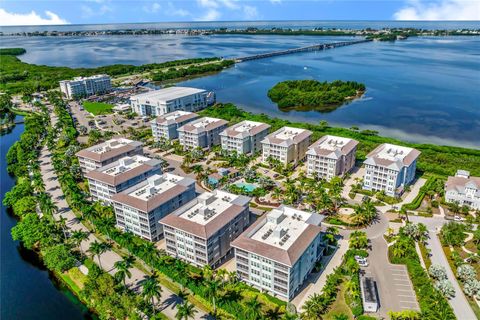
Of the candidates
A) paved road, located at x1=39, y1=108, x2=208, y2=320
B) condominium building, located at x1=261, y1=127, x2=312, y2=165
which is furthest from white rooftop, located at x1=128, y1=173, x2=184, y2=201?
condominium building, located at x1=261, y1=127, x2=312, y2=165

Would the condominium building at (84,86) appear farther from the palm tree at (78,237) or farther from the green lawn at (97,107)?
the palm tree at (78,237)

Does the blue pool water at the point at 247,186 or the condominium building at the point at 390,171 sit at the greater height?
the condominium building at the point at 390,171

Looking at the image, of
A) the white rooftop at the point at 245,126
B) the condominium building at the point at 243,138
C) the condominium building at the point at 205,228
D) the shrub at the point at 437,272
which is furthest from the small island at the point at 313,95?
the shrub at the point at 437,272

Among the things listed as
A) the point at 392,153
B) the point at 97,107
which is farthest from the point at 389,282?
the point at 97,107

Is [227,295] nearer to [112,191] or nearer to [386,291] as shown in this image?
[386,291]

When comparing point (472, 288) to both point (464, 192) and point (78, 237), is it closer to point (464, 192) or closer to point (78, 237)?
point (464, 192)

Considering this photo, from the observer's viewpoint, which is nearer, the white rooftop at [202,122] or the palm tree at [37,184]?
the palm tree at [37,184]

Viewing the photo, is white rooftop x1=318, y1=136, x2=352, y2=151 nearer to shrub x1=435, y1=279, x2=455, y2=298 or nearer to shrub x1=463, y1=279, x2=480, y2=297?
shrub x1=435, y1=279, x2=455, y2=298
